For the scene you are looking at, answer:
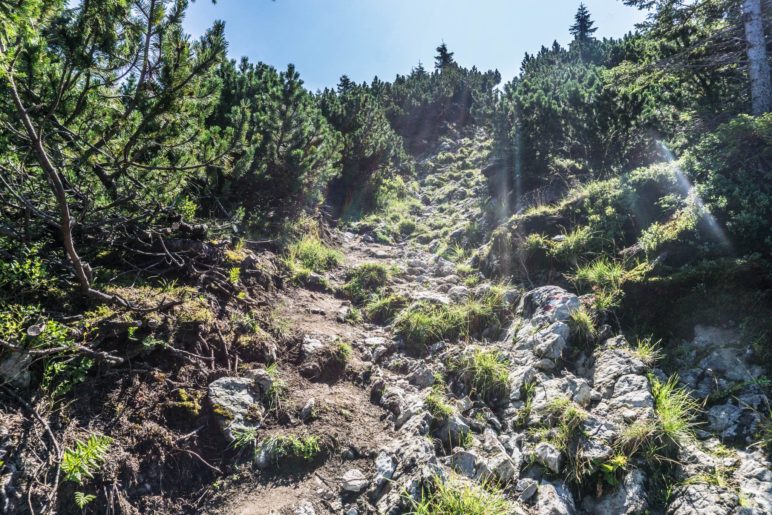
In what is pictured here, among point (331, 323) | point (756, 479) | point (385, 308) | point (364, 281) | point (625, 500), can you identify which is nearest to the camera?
point (756, 479)

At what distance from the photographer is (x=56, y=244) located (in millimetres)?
4395

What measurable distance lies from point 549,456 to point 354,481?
6.55 ft

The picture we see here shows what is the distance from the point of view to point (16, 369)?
10.5 feet

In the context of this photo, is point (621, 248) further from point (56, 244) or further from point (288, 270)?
point (56, 244)

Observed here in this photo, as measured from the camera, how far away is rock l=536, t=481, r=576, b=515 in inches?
137

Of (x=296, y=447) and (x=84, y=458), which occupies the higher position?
(x=84, y=458)

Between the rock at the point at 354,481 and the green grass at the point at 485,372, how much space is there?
73.8 inches

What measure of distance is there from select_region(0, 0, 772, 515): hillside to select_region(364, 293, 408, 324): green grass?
105mm

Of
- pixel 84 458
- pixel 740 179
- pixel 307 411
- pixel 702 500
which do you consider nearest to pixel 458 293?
pixel 307 411

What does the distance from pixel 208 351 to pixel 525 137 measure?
1034cm

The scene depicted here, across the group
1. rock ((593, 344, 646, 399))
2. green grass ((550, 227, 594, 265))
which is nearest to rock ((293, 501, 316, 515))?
rock ((593, 344, 646, 399))

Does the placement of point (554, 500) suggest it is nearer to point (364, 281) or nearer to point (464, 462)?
point (464, 462)

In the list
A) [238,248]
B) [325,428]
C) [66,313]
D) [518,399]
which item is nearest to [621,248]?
[518,399]

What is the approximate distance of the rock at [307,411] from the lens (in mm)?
4570
